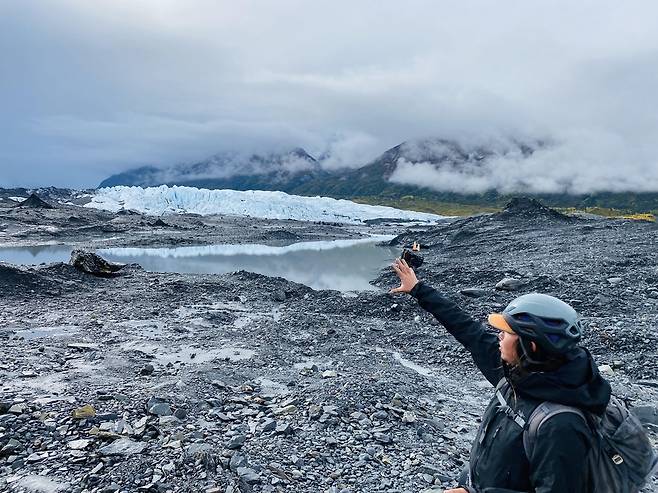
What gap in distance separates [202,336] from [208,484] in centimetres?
790

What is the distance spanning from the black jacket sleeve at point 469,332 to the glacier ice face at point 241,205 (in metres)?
96.7

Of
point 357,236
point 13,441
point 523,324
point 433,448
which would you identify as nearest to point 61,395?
point 13,441

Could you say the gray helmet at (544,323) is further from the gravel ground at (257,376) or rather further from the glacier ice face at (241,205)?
the glacier ice face at (241,205)

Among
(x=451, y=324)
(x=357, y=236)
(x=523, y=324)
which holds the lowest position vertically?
(x=357, y=236)

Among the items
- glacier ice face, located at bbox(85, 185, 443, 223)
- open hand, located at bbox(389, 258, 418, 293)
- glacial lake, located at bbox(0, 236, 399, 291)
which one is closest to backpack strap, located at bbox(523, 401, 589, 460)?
open hand, located at bbox(389, 258, 418, 293)

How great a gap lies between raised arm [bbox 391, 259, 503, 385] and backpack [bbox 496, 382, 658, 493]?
93 centimetres

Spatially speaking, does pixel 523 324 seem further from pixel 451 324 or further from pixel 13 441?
pixel 13 441

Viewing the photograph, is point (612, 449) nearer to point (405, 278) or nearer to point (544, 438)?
point (544, 438)

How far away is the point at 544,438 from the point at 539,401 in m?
0.22

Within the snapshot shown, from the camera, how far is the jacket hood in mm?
2221

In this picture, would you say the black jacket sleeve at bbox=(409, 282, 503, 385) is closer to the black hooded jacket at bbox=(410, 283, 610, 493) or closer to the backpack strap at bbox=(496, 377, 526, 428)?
the backpack strap at bbox=(496, 377, 526, 428)

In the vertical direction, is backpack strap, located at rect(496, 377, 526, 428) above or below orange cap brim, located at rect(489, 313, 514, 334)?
below

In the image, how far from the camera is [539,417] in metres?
2.23

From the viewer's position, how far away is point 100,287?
19578mm
